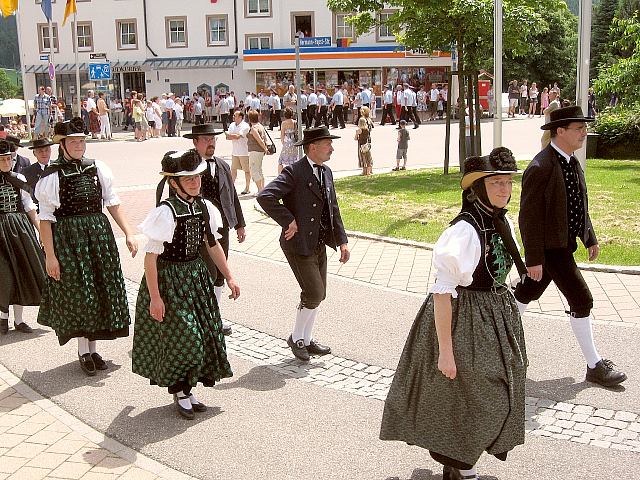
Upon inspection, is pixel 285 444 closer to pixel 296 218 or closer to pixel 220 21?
pixel 296 218

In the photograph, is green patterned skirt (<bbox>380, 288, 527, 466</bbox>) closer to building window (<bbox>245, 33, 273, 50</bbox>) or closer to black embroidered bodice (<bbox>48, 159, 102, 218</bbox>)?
black embroidered bodice (<bbox>48, 159, 102, 218</bbox>)

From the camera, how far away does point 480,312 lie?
4.45m

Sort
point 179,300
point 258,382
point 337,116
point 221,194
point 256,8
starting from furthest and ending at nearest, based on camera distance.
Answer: point 256,8, point 337,116, point 221,194, point 258,382, point 179,300

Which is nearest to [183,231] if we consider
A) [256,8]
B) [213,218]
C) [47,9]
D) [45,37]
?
[213,218]

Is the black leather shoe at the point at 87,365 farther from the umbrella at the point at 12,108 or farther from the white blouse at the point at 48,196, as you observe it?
the umbrella at the point at 12,108

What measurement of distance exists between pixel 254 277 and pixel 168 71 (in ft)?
136

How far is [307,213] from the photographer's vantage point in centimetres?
693

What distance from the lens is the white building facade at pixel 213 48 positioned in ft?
150

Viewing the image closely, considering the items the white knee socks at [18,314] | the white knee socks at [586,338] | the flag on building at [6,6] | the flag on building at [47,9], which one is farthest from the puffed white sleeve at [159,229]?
the flag on building at [47,9]

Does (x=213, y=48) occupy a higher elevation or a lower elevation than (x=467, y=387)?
higher

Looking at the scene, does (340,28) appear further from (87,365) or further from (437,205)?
(87,365)

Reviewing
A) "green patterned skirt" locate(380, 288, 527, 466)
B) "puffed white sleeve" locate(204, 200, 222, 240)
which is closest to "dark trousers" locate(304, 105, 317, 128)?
"puffed white sleeve" locate(204, 200, 222, 240)

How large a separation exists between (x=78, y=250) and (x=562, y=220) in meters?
3.72

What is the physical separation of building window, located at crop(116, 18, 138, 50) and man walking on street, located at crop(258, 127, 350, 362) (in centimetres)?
4546
